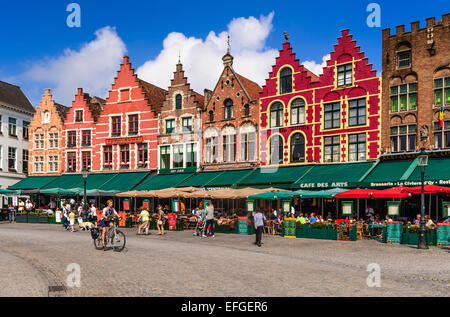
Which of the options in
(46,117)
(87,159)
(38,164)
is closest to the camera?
(87,159)

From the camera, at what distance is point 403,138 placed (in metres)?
29.4

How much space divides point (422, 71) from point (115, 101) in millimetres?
26410

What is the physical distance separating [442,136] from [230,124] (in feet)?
50.7

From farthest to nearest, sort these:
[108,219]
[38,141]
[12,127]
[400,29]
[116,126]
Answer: [12,127] < [38,141] < [116,126] < [400,29] < [108,219]

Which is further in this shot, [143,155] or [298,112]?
[143,155]

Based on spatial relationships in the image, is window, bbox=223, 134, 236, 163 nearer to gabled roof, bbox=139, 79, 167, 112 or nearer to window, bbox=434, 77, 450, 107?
gabled roof, bbox=139, 79, 167, 112

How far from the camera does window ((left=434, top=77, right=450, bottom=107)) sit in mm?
28047

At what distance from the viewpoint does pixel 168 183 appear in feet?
120

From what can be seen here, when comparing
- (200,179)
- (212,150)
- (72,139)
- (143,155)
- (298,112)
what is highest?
(298,112)

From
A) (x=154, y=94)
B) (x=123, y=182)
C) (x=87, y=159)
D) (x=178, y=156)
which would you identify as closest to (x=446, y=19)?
(x=178, y=156)

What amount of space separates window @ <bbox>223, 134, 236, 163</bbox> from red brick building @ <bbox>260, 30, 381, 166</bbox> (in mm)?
2513

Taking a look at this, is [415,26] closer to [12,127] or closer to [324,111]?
[324,111]

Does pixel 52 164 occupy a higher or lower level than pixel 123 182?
higher
